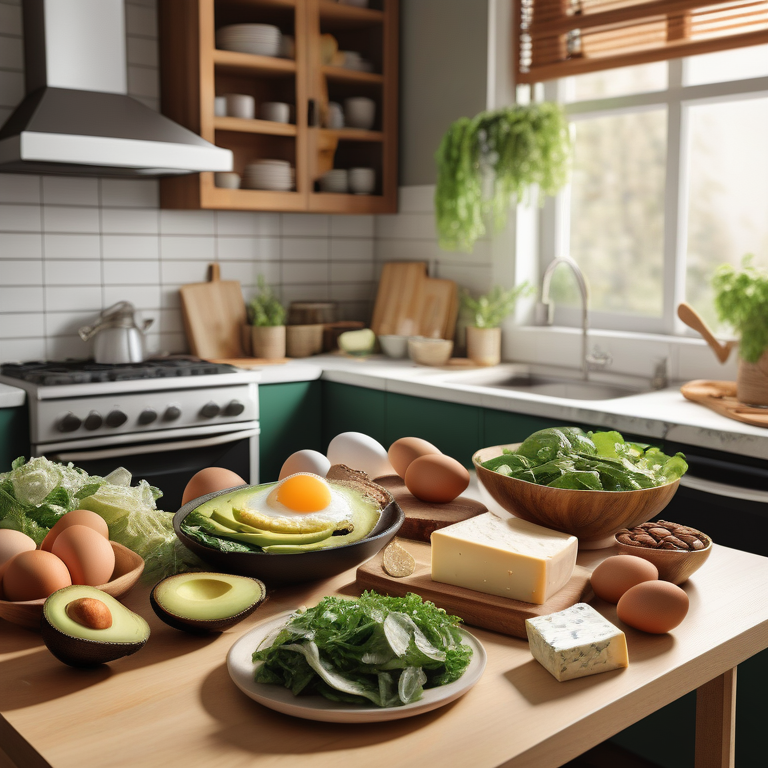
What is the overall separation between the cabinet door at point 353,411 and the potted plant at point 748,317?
1.23 m

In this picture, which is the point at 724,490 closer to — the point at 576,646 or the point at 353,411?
the point at 576,646

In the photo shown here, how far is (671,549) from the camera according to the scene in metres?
1.25

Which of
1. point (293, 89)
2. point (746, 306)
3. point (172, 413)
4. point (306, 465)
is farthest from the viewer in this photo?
point (293, 89)

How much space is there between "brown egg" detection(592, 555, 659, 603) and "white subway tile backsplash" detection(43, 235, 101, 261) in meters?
2.70

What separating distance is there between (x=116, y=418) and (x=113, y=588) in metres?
1.79

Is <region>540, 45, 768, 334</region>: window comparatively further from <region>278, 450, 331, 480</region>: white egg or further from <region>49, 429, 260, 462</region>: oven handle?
<region>278, 450, 331, 480</region>: white egg

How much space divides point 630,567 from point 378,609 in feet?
1.31

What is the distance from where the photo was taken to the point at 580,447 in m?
1.42

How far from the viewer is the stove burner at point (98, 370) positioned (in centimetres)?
277

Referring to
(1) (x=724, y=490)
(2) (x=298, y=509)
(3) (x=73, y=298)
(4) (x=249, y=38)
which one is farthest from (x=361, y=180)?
(2) (x=298, y=509)

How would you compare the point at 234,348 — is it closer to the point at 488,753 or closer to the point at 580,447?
the point at 580,447

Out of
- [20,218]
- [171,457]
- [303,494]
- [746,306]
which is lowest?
[171,457]

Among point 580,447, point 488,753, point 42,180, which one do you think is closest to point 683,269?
point 580,447

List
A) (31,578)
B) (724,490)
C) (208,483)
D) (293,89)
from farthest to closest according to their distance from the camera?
(293,89), (724,490), (208,483), (31,578)
